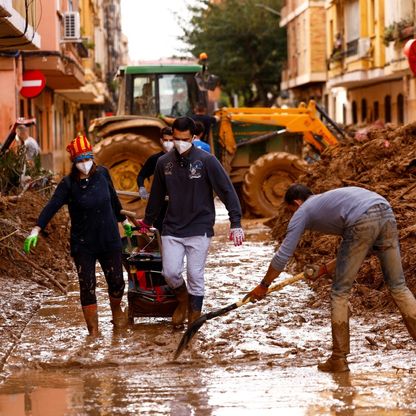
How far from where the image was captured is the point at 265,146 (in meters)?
22.1

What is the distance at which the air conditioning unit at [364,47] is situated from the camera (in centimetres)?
4250

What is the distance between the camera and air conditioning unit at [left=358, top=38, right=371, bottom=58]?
42.5 meters

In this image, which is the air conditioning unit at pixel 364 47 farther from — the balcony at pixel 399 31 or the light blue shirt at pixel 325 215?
the light blue shirt at pixel 325 215

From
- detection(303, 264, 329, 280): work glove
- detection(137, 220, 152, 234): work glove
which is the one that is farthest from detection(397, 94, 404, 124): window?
detection(303, 264, 329, 280): work glove

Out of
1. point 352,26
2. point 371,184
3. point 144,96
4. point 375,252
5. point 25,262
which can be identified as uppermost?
point 352,26

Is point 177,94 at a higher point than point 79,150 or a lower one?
higher

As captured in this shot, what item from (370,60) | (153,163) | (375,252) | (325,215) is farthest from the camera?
(370,60)

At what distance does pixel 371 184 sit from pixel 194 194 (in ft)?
15.8

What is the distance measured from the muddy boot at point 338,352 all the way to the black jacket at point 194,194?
1628 mm

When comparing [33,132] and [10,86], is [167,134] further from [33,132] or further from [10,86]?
[33,132]

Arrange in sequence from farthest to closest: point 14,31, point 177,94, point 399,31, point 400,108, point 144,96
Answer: point 400,108 → point 399,31 → point 144,96 → point 177,94 → point 14,31

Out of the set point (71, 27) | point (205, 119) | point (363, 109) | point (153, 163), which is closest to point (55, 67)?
point (71, 27)

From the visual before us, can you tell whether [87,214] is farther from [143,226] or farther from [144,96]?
[144,96]

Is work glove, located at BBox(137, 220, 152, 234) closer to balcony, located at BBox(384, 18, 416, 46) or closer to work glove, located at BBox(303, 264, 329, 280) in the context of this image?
work glove, located at BBox(303, 264, 329, 280)
